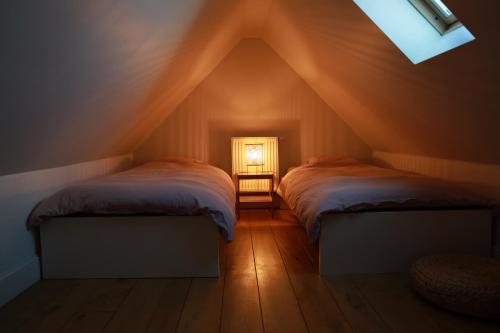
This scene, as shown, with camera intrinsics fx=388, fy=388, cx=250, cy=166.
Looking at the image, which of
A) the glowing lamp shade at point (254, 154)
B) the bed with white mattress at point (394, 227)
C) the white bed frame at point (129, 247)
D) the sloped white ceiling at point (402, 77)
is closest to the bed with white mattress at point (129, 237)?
the white bed frame at point (129, 247)

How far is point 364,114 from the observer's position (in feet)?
11.4

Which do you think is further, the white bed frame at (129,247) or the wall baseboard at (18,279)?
the white bed frame at (129,247)

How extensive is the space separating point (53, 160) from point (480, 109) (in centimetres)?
233

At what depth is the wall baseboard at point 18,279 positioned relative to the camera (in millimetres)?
1831

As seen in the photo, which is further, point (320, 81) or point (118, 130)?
point (320, 81)

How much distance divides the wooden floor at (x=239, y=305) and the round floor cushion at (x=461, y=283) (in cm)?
6

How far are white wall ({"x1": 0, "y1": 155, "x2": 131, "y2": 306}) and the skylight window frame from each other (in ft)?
7.48

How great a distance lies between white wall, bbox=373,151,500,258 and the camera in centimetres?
227

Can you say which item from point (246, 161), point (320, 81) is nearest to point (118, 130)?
point (246, 161)

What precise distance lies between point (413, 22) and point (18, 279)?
2.44m

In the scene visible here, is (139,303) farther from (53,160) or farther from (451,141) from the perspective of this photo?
(451,141)

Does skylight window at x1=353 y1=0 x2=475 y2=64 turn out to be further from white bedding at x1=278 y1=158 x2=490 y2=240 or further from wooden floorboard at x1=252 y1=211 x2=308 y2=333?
wooden floorboard at x1=252 y1=211 x2=308 y2=333

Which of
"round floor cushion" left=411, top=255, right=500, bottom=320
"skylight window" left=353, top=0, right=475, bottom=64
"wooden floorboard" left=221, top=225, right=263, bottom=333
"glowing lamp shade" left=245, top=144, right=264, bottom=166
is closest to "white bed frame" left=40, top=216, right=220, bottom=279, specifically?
"wooden floorboard" left=221, top=225, right=263, bottom=333

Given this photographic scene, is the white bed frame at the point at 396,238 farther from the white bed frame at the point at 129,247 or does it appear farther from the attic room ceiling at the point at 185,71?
the white bed frame at the point at 129,247
